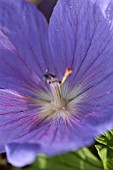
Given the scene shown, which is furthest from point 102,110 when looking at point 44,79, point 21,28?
point 21,28

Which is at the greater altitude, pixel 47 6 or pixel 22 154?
pixel 47 6

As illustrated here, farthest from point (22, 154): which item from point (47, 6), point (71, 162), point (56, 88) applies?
point (47, 6)

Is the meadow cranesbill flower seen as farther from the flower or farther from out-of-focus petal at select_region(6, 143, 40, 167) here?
the flower

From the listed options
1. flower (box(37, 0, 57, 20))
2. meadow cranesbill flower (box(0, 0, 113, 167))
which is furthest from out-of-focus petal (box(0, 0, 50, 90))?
flower (box(37, 0, 57, 20))

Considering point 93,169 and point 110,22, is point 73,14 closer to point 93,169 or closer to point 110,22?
point 110,22

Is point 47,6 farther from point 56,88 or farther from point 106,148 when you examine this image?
point 106,148

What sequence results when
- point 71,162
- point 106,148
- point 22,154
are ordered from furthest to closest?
point 71,162 < point 106,148 < point 22,154

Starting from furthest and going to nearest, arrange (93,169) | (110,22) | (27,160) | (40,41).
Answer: (93,169), (40,41), (110,22), (27,160)
